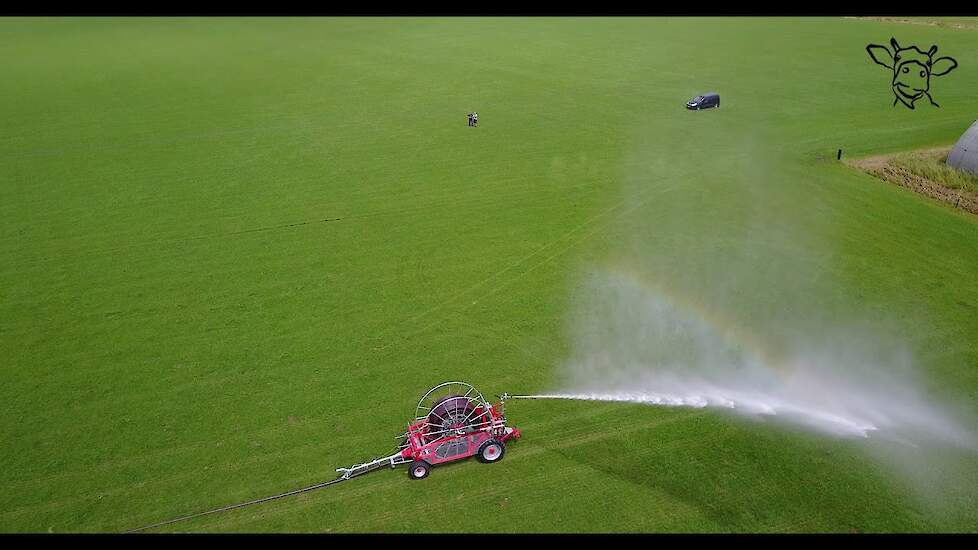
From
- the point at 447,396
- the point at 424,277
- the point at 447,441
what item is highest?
the point at 424,277

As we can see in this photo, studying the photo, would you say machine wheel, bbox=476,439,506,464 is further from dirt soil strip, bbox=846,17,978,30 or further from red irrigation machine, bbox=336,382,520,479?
dirt soil strip, bbox=846,17,978,30

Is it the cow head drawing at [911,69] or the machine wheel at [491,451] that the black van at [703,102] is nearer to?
the cow head drawing at [911,69]

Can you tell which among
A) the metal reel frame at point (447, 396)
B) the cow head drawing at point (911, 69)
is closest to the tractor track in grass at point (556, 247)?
the metal reel frame at point (447, 396)

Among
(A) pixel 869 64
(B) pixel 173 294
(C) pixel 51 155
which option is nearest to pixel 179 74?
(C) pixel 51 155

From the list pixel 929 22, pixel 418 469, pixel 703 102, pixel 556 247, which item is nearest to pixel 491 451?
pixel 418 469

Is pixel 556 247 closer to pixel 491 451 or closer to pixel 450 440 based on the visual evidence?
pixel 491 451

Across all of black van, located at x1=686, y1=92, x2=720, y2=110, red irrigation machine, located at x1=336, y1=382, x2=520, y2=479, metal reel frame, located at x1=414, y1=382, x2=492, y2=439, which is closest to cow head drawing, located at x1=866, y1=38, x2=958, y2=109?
black van, located at x1=686, y1=92, x2=720, y2=110
